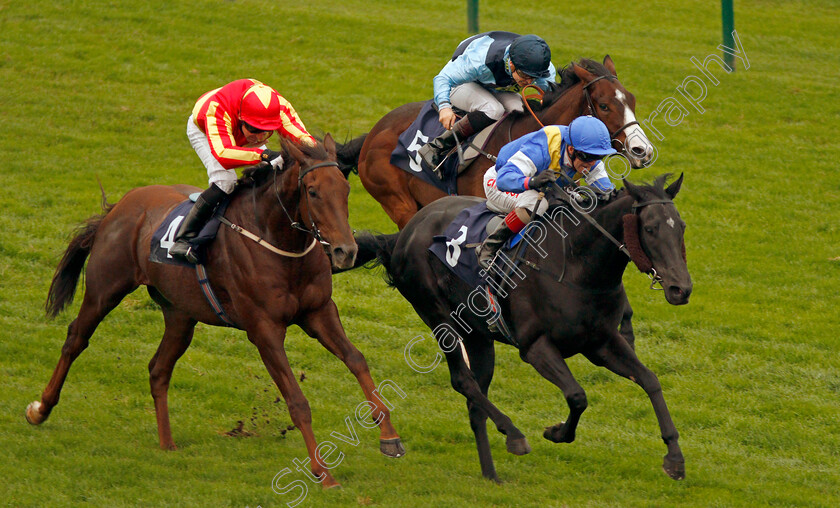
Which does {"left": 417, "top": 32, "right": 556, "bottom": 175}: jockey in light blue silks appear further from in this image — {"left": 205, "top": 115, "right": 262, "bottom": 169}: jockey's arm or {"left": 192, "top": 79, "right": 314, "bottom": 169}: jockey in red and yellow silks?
{"left": 205, "top": 115, "right": 262, "bottom": 169}: jockey's arm

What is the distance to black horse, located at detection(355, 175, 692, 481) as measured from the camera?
5234mm

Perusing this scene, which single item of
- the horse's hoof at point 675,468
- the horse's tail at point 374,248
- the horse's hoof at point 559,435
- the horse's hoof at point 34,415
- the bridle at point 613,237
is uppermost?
the bridle at point 613,237

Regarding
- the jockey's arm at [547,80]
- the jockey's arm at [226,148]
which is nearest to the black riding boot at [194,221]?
the jockey's arm at [226,148]

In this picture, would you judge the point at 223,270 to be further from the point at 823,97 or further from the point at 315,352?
the point at 823,97

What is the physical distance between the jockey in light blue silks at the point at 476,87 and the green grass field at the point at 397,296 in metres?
2.21

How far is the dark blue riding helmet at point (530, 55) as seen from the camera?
7.62 m

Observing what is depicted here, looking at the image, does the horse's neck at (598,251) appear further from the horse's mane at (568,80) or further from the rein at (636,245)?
the horse's mane at (568,80)

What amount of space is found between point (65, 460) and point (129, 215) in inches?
72.4

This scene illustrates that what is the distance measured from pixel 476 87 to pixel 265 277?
3032mm

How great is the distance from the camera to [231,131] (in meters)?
6.28

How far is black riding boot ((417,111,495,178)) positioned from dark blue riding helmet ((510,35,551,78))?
57cm

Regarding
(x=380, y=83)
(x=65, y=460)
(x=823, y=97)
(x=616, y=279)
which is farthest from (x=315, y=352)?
(x=823, y=97)

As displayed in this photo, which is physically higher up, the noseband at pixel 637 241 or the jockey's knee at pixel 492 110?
the noseband at pixel 637 241

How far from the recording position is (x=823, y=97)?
624 inches
